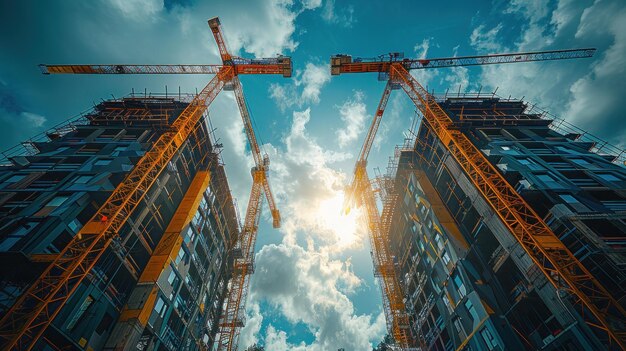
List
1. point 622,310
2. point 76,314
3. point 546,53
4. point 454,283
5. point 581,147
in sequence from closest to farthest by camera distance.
Answer: point 622,310 → point 76,314 → point 454,283 → point 581,147 → point 546,53

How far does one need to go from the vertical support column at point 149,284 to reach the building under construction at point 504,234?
33943 millimetres

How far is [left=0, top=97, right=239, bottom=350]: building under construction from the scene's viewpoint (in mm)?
23891

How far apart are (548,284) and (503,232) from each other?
6.61 m

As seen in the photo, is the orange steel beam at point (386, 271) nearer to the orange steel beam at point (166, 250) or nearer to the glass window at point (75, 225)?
the orange steel beam at point (166, 250)

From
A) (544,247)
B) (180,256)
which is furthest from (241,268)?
(544,247)

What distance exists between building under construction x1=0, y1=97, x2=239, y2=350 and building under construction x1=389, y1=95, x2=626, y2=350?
34.5m

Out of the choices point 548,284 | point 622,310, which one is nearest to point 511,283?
point 548,284

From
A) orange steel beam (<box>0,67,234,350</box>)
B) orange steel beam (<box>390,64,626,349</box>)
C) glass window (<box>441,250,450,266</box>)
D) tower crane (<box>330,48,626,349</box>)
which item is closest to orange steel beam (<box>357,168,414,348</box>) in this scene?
tower crane (<box>330,48,626,349</box>)

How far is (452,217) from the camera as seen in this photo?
41.8 meters

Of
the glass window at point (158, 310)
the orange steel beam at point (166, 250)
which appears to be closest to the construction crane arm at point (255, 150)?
the orange steel beam at point (166, 250)

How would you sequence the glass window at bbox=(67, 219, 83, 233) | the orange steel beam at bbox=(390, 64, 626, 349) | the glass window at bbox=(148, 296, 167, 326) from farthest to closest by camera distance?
1. the glass window at bbox=(148, 296, 167, 326)
2. the glass window at bbox=(67, 219, 83, 233)
3. the orange steel beam at bbox=(390, 64, 626, 349)

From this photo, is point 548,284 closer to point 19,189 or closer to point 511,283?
point 511,283

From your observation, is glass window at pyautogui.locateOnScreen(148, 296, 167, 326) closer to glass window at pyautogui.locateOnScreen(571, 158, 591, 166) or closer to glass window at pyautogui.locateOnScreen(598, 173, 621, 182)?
glass window at pyautogui.locateOnScreen(598, 173, 621, 182)

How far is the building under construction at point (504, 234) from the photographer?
936 inches
